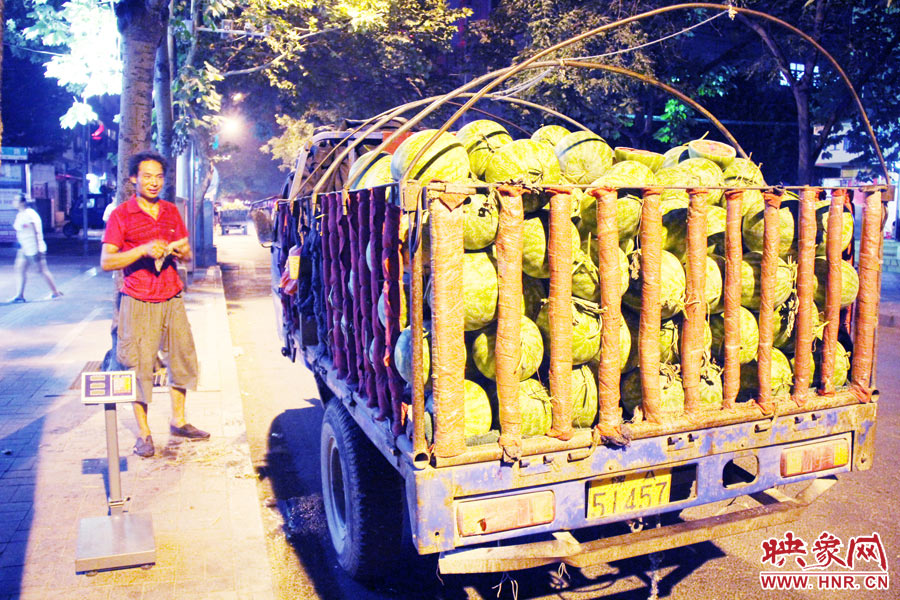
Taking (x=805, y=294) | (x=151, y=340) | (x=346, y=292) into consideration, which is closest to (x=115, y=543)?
(x=151, y=340)

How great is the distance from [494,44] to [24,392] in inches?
706

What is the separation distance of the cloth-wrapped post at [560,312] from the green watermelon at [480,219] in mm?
210

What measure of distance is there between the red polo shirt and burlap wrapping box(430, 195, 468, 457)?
10.6ft

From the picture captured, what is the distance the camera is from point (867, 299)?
3498mm

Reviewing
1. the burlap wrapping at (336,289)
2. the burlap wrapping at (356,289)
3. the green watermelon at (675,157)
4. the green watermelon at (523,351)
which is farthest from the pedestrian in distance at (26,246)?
the green watermelon at (523,351)

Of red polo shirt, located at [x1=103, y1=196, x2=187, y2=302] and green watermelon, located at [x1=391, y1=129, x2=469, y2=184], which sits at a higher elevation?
green watermelon, located at [x1=391, y1=129, x2=469, y2=184]

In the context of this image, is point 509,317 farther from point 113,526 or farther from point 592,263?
point 113,526

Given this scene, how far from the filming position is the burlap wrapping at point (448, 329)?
2670 millimetres

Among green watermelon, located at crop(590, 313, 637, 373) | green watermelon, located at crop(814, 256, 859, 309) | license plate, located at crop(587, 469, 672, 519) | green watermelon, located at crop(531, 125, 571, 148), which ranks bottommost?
license plate, located at crop(587, 469, 672, 519)

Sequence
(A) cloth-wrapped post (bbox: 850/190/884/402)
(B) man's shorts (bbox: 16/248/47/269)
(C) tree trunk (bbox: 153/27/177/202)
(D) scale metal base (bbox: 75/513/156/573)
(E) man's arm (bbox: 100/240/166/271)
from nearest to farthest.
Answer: (A) cloth-wrapped post (bbox: 850/190/884/402), (D) scale metal base (bbox: 75/513/156/573), (E) man's arm (bbox: 100/240/166/271), (C) tree trunk (bbox: 153/27/177/202), (B) man's shorts (bbox: 16/248/47/269)

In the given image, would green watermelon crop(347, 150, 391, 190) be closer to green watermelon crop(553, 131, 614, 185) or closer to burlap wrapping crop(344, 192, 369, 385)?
burlap wrapping crop(344, 192, 369, 385)

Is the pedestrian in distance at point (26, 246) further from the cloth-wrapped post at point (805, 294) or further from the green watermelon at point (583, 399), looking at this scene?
the cloth-wrapped post at point (805, 294)

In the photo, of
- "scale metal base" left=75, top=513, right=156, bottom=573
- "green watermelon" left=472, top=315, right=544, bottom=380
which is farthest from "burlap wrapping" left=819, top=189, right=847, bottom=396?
"scale metal base" left=75, top=513, right=156, bottom=573

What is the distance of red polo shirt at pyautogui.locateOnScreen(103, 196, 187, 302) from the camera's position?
5051 millimetres
